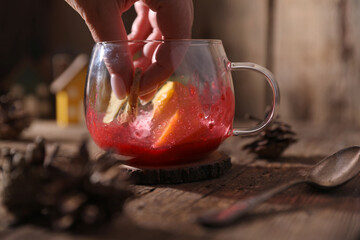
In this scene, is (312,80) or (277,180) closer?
(277,180)

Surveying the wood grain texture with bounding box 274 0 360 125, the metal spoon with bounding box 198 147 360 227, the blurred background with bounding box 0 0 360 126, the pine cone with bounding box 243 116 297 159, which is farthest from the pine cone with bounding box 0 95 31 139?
the wood grain texture with bounding box 274 0 360 125

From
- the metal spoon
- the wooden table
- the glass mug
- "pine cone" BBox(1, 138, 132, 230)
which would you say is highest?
the glass mug

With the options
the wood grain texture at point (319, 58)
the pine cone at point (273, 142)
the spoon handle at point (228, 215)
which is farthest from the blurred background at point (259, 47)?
the spoon handle at point (228, 215)

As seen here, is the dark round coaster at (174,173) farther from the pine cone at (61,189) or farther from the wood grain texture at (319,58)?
the wood grain texture at (319,58)

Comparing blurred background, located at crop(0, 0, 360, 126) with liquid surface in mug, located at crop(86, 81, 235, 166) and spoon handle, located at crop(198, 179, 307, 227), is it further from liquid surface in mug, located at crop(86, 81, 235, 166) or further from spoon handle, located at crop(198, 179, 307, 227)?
spoon handle, located at crop(198, 179, 307, 227)

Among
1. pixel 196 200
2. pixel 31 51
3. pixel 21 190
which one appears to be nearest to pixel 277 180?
pixel 196 200

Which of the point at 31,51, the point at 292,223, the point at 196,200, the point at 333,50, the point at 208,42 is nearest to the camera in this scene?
the point at 292,223

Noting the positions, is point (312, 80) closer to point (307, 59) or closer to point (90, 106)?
point (307, 59)
